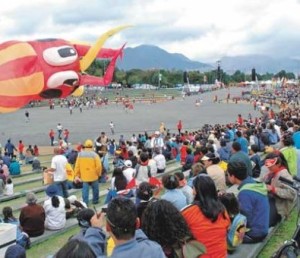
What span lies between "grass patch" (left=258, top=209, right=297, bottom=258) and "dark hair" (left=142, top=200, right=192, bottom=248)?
2570 mm

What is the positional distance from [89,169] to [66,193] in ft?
4.35

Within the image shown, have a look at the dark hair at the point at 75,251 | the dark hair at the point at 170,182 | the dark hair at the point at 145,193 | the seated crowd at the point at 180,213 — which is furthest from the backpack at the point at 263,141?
the dark hair at the point at 75,251

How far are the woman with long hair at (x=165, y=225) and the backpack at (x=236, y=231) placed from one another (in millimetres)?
1404

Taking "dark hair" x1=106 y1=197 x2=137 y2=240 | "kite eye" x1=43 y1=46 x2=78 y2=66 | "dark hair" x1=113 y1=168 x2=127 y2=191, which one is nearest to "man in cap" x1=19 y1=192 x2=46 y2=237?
"dark hair" x1=113 y1=168 x2=127 y2=191

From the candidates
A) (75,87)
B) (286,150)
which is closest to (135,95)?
(75,87)

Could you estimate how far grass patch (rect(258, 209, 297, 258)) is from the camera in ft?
22.1

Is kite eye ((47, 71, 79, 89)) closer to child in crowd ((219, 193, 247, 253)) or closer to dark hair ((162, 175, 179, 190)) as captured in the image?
dark hair ((162, 175, 179, 190))

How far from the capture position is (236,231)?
18.9 feet

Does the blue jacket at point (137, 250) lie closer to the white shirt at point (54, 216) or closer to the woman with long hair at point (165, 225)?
the woman with long hair at point (165, 225)

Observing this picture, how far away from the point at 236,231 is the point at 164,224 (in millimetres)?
1654

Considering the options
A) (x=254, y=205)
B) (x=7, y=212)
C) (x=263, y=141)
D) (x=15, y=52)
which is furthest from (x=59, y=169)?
(x=254, y=205)

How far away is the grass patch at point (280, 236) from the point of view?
6746 mm

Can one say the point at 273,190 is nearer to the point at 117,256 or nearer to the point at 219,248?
the point at 219,248

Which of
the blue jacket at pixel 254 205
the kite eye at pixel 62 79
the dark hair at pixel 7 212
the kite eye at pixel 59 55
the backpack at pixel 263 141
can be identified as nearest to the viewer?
the blue jacket at pixel 254 205
